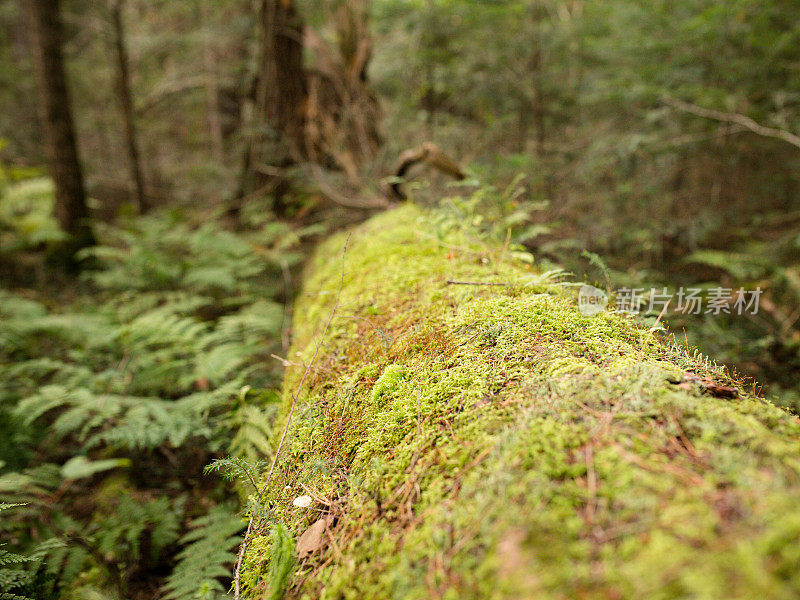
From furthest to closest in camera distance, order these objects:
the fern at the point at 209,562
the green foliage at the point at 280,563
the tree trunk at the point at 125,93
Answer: the tree trunk at the point at 125,93 < the fern at the point at 209,562 < the green foliage at the point at 280,563

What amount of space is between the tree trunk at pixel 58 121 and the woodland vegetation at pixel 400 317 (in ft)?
0.13

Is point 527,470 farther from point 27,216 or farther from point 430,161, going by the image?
point 27,216

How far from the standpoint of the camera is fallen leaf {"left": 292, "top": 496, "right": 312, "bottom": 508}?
132 cm

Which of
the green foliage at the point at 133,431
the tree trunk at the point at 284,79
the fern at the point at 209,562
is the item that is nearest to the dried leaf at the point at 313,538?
the green foliage at the point at 133,431

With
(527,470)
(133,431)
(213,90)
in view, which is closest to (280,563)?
(527,470)

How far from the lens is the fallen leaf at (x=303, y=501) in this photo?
4.33 feet

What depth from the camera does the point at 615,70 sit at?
767 cm

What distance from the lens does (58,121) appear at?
6.72m

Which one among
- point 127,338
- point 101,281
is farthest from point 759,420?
point 101,281

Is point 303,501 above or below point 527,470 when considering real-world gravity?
below

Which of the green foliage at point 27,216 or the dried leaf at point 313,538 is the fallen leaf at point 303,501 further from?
the green foliage at point 27,216

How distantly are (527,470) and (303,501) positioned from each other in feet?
2.47

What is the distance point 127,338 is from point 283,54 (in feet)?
17.1

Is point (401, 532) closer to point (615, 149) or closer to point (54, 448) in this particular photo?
point (54, 448)
